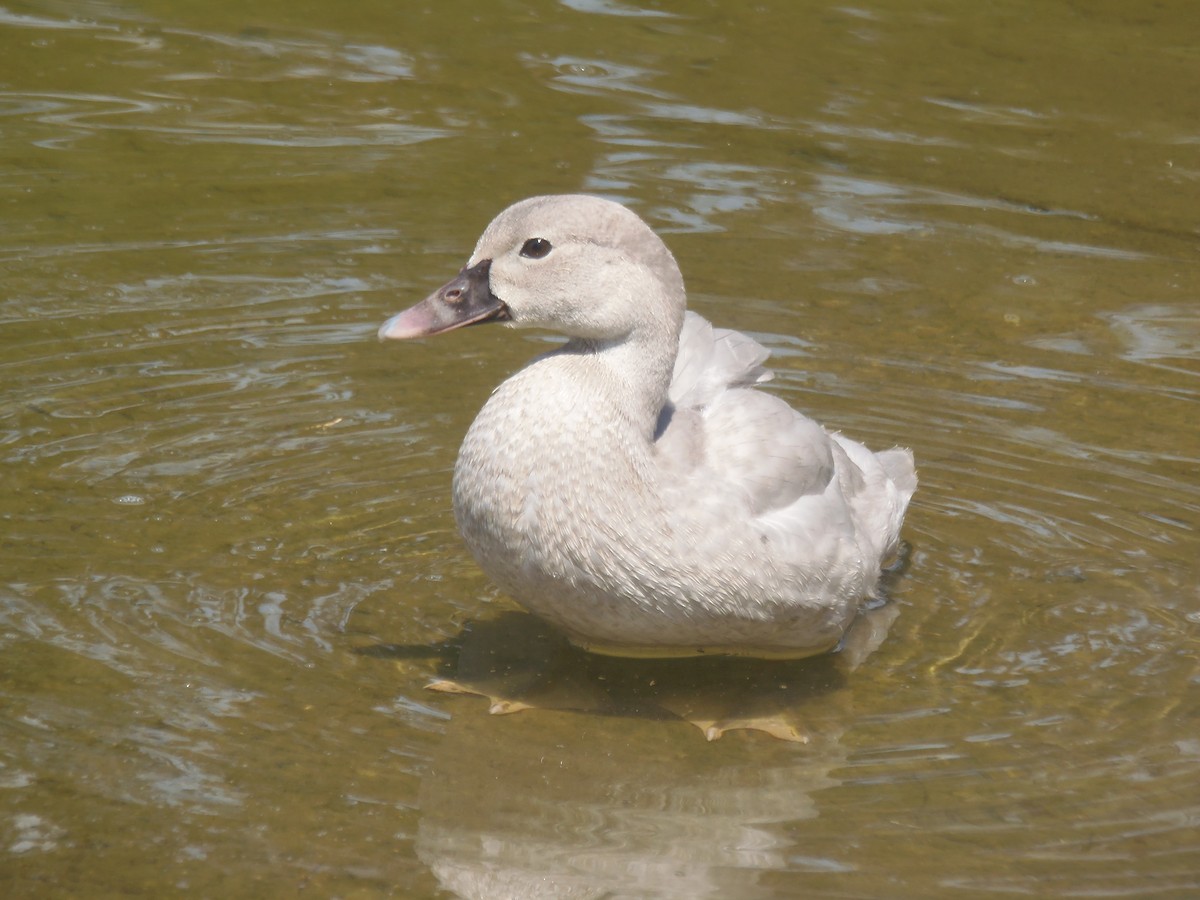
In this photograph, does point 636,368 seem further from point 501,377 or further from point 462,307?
point 501,377

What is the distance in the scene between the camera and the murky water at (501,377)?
420cm

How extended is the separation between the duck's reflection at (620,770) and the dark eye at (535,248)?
119 centimetres

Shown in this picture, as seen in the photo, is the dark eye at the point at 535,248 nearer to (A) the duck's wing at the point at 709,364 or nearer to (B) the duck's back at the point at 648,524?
(B) the duck's back at the point at 648,524

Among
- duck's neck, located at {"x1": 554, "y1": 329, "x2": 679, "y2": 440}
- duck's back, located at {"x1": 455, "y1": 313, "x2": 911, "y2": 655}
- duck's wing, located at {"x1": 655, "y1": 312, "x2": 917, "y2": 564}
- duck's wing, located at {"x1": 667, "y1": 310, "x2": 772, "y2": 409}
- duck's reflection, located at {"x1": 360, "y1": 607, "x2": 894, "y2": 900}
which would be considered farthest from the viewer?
duck's wing, located at {"x1": 667, "y1": 310, "x2": 772, "y2": 409}

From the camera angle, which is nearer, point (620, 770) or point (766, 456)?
point (620, 770)

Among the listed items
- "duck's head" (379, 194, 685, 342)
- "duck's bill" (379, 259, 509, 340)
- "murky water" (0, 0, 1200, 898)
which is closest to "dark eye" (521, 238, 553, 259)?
"duck's head" (379, 194, 685, 342)

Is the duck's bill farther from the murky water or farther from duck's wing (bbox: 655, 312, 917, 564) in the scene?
the murky water

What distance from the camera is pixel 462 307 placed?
194 inches

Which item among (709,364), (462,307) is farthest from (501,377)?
(462,307)

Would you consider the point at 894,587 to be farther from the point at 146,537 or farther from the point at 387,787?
the point at 146,537

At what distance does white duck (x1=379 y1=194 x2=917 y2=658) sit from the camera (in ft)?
15.0

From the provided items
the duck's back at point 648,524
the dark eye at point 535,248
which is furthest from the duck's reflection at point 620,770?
the dark eye at point 535,248

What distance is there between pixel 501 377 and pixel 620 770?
2.61 metres

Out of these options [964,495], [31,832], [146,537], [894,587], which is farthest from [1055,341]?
[31,832]
